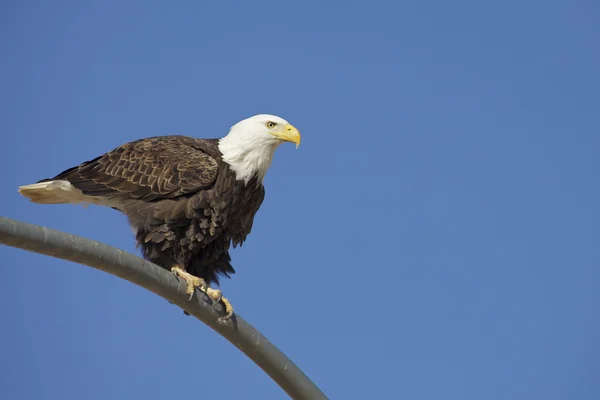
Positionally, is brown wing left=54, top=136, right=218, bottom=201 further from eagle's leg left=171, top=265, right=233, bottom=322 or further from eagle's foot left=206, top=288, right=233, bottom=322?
eagle's foot left=206, top=288, right=233, bottom=322

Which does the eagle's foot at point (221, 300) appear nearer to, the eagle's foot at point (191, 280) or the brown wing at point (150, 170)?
the eagle's foot at point (191, 280)

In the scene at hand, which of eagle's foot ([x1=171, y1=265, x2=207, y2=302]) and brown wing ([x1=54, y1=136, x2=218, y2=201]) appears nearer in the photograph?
eagle's foot ([x1=171, y1=265, x2=207, y2=302])

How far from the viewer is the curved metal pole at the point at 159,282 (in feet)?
14.9

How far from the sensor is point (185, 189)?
7.35 meters

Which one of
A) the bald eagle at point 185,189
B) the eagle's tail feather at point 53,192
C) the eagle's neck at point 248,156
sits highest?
the eagle's neck at point 248,156

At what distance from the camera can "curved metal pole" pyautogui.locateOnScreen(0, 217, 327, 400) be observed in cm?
455

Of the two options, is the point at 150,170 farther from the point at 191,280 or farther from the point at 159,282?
the point at 159,282

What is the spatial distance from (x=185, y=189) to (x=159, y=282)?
210 cm

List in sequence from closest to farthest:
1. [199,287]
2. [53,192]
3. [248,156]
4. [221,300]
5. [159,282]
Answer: [159,282], [221,300], [199,287], [248,156], [53,192]

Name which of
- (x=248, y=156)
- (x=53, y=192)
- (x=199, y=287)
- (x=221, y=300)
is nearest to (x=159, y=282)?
(x=221, y=300)

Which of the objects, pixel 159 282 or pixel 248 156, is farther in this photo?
pixel 248 156

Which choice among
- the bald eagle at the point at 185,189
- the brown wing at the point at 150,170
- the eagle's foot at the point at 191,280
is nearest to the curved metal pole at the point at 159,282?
the eagle's foot at the point at 191,280

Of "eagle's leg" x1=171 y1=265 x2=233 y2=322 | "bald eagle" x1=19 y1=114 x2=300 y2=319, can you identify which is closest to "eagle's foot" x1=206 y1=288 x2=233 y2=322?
"eagle's leg" x1=171 y1=265 x2=233 y2=322

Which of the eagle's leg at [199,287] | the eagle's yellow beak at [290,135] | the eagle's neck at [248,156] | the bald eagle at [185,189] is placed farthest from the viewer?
the eagle's yellow beak at [290,135]
